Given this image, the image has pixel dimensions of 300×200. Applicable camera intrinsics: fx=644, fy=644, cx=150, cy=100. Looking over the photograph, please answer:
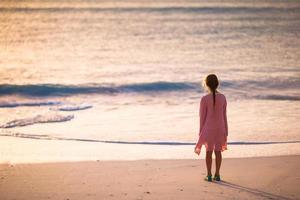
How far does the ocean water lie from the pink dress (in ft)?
9.46

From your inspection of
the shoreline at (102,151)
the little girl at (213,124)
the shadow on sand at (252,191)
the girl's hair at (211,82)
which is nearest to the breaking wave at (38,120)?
the shoreline at (102,151)

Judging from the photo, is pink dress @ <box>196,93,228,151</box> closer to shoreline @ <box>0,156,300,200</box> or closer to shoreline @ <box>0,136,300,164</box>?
shoreline @ <box>0,156,300,200</box>

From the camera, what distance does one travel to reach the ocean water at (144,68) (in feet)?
40.7

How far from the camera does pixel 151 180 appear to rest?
7320 millimetres

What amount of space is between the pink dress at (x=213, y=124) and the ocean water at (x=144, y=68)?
2883mm

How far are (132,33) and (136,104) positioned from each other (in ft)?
69.7

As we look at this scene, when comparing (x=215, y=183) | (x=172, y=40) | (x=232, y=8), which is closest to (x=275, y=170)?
(x=215, y=183)

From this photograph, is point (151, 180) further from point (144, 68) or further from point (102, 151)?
point (144, 68)

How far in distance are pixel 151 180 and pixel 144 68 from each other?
20.4m

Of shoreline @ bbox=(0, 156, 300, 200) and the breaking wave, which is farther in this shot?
the breaking wave

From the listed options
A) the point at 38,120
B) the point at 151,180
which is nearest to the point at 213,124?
the point at 151,180

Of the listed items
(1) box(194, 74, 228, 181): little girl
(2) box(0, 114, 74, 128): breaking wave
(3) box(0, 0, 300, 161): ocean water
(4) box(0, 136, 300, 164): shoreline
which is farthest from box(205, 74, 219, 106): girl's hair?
(2) box(0, 114, 74, 128): breaking wave

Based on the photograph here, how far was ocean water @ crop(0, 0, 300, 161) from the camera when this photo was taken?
1241cm

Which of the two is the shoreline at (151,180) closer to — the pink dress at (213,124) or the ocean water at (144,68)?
the pink dress at (213,124)
